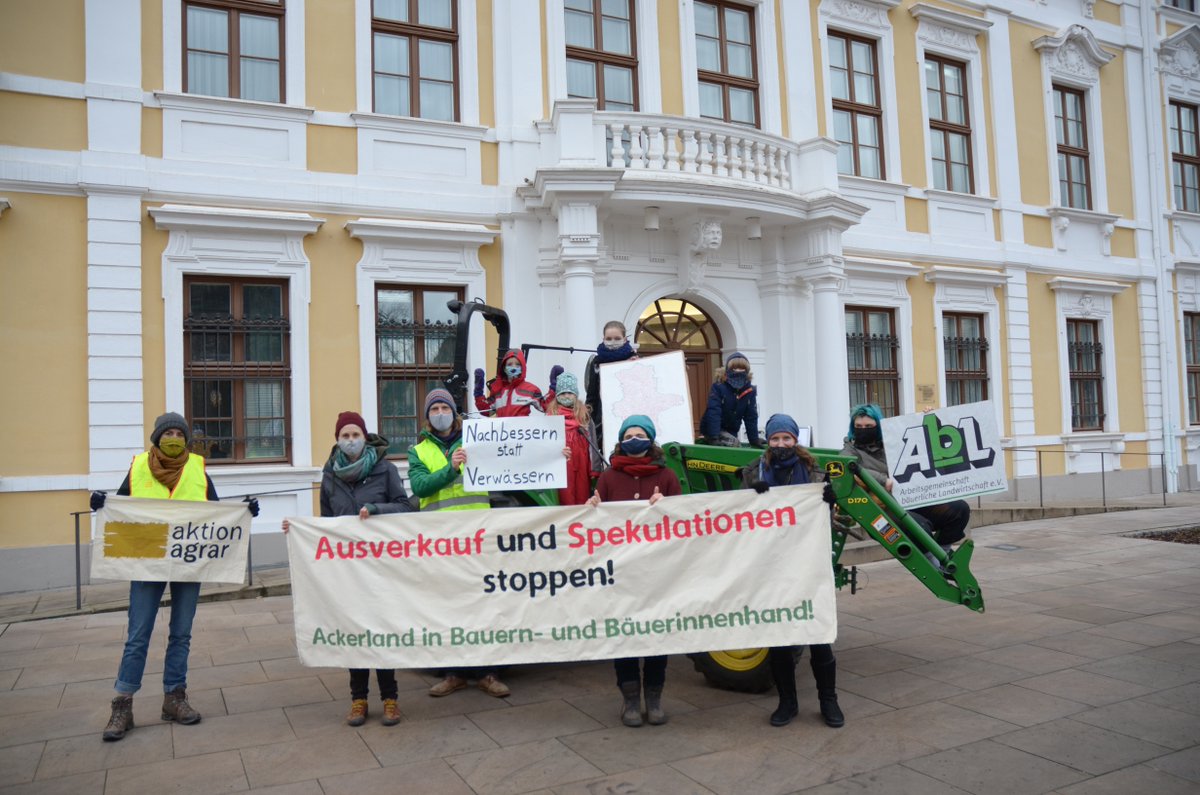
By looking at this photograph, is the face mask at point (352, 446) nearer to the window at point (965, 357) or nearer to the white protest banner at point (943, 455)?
the white protest banner at point (943, 455)

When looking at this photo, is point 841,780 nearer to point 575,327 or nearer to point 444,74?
point 575,327

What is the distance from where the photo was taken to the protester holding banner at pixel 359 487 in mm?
5031

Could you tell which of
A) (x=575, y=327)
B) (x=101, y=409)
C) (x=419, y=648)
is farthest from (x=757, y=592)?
(x=101, y=409)

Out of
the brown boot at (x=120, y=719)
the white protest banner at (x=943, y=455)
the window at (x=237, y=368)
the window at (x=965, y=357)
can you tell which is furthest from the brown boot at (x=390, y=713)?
the window at (x=965, y=357)

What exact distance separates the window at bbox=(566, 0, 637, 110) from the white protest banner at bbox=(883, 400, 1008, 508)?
320 inches

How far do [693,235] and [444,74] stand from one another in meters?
4.05

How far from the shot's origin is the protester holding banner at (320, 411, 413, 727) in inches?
198

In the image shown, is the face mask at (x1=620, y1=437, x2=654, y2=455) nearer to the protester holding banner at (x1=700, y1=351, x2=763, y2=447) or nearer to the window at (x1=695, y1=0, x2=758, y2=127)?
the protester holding banner at (x1=700, y1=351, x2=763, y2=447)

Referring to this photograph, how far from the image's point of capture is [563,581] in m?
4.86

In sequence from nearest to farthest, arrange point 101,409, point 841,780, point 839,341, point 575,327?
1. point 841,780
2. point 101,409
3. point 575,327
4. point 839,341

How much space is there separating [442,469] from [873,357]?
1106 cm

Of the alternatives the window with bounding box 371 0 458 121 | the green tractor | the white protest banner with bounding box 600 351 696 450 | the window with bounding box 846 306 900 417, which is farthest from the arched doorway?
the green tractor

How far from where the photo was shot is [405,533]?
4.95 m

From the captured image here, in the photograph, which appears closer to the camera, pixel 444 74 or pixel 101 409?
pixel 101 409
